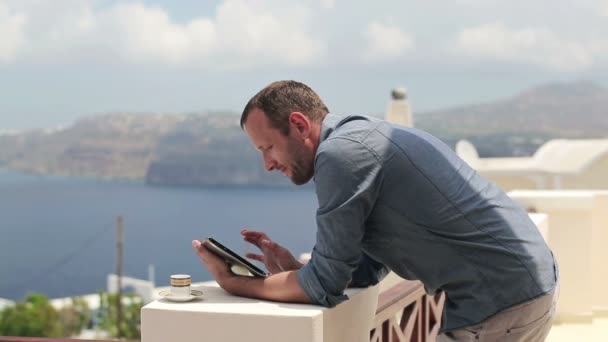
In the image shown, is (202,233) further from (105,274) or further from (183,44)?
(183,44)

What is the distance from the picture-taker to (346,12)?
4552 inches

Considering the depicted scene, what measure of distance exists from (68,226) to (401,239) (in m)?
115

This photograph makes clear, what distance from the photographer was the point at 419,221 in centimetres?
176

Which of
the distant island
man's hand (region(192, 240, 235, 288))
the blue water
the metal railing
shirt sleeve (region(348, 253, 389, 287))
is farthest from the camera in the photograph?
the blue water

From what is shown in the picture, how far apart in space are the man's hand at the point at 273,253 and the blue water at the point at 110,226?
93.2 meters

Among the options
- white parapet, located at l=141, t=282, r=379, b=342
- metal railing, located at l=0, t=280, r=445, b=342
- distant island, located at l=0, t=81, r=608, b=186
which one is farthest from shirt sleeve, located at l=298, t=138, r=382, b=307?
distant island, located at l=0, t=81, r=608, b=186

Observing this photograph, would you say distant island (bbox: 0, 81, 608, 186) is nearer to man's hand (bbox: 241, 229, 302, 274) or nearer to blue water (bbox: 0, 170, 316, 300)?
blue water (bbox: 0, 170, 316, 300)

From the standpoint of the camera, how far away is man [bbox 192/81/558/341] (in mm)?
1729

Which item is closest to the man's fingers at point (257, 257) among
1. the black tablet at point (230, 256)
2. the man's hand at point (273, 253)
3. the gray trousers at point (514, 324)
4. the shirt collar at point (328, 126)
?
the man's hand at point (273, 253)

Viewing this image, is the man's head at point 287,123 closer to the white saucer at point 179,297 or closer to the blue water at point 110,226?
the white saucer at point 179,297

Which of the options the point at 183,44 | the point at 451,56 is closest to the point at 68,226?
the point at 183,44

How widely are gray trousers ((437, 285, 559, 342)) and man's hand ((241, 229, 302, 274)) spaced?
0.42 meters

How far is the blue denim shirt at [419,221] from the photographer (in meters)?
1.72

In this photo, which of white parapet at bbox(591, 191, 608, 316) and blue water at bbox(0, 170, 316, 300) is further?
blue water at bbox(0, 170, 316, 300)
